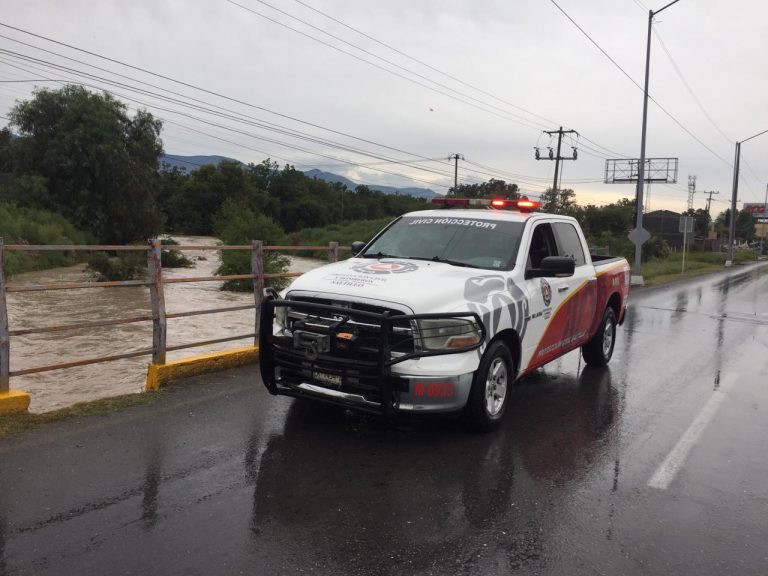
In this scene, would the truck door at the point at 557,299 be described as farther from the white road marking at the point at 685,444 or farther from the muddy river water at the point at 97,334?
the muddy river water at the point at 97,334

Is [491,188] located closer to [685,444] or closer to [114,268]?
[114,268]

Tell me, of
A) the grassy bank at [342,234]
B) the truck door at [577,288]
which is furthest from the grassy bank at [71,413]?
the grassy bank at [342,234]

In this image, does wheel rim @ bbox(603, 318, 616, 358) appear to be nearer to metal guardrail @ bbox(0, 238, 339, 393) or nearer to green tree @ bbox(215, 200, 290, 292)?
metal guardrail @ bbox(0, 238, 339, 393)

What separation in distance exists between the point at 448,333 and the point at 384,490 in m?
1.27

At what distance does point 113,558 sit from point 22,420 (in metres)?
2.59

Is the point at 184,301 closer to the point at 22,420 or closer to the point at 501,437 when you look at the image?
the point at 22,420

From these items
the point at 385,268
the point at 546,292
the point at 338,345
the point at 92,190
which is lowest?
the point at 338,345

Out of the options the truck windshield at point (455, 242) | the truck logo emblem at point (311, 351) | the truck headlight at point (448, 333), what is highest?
the truck windshield at point (455, 242)

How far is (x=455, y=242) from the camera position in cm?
606

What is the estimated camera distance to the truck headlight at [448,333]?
4.75 meters

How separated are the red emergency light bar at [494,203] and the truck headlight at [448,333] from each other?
8.18 feet

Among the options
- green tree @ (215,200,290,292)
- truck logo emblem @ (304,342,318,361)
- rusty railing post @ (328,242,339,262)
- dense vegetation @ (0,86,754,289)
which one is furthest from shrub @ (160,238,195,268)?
truck logo emblem @ (304,342,318,361)

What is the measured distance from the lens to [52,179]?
1587 inches

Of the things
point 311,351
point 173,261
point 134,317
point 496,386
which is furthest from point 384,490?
point 173,261
